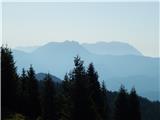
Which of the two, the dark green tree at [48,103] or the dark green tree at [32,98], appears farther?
the dark green tree at [32,98]

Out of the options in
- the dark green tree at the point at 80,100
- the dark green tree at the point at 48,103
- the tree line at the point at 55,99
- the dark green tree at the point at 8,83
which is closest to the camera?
the dark green tree at the point at 80,100

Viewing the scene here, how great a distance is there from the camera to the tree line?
121 ft

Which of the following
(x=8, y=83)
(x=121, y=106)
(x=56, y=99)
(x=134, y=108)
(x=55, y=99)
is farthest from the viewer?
(x=134, y=108)

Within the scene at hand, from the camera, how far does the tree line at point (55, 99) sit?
36.8m

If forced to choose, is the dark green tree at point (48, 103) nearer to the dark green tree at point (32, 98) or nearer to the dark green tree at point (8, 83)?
the dark green tree at point (32, 98)

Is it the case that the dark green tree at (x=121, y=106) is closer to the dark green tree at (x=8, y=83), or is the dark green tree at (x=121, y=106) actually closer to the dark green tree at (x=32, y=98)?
the dark green tree at (x=32, y=98)

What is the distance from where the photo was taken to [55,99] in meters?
51.2

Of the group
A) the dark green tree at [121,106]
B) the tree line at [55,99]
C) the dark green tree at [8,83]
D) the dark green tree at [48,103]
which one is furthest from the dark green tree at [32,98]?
the dark green tree at [121,106]

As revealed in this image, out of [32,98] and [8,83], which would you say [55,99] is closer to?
[32,98]

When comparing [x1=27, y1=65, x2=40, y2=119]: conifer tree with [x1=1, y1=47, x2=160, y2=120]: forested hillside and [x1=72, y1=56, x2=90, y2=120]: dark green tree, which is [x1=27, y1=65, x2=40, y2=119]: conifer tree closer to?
[x1=1, y1=47, x2=160, y2=120]: forested hillside

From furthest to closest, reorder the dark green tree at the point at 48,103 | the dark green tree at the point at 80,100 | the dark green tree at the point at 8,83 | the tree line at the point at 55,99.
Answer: the dark green tree at the point at 48,103
the dark green tree at the point at 8,83
the tree line at the point at 55,99
the dark green tree at the point at 80,100

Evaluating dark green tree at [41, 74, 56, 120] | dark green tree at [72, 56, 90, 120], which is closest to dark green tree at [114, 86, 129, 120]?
dark green tree at [41, 74, 56, 120]

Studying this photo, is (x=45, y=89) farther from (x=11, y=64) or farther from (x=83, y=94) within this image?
(x=83, y=94)

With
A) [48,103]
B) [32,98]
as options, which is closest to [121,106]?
[48,103]
